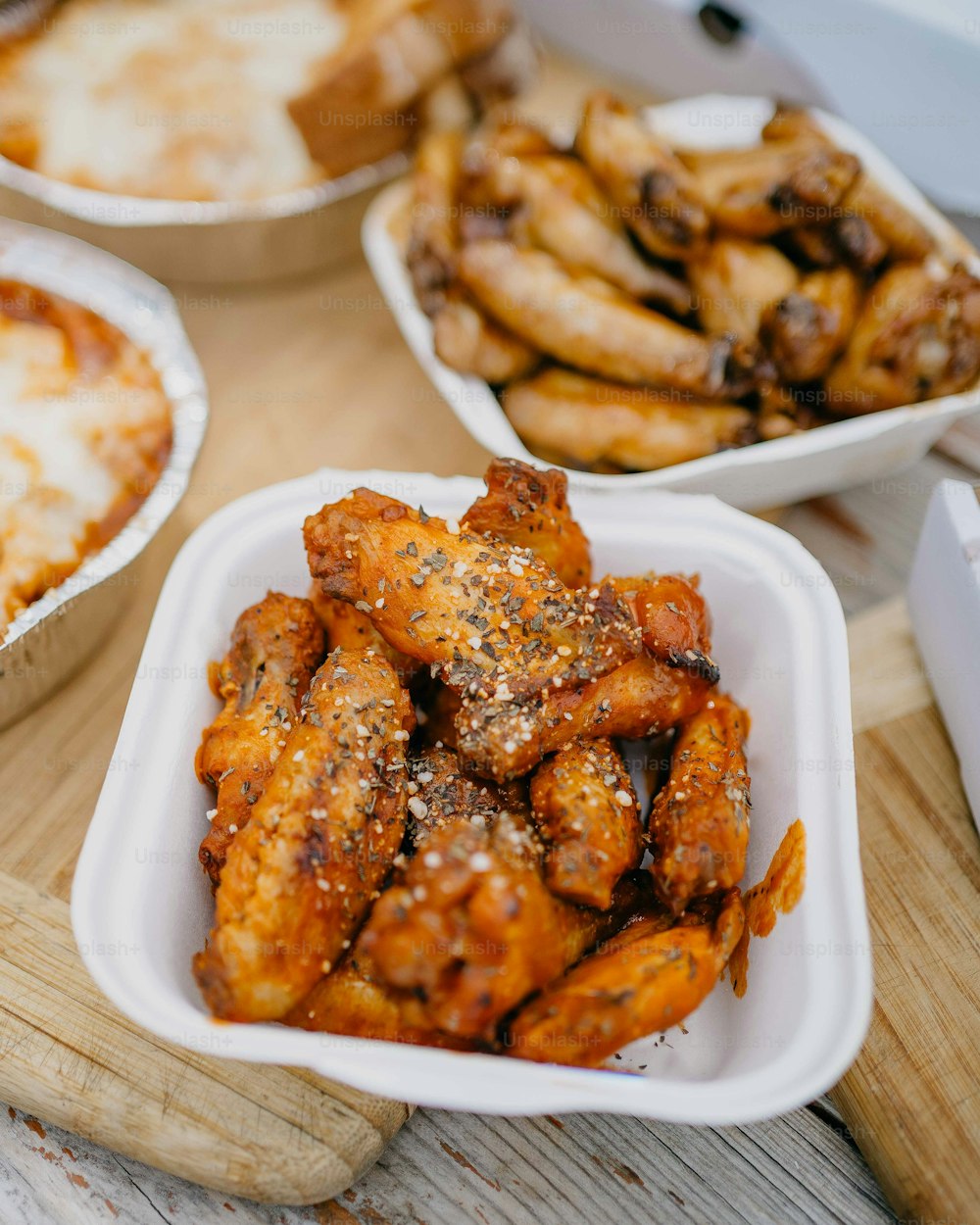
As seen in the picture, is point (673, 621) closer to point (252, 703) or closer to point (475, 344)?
point (252, 703)

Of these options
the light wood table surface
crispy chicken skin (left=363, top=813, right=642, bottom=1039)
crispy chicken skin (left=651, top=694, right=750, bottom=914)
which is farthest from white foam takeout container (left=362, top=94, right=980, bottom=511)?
crispy chicken skin (left=363, top=813, right=642, bottom=1039)

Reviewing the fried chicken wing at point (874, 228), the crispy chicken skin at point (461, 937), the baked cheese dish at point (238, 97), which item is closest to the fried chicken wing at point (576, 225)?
the fried chicken wing at point (874, 228)

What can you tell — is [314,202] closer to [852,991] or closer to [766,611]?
[766,611]

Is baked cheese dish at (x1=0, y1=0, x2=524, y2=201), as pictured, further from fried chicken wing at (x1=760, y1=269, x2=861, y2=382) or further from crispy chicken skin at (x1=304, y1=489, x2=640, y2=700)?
crispy chicken skin at (x1=304, y1=489, x2=640, y2=700)

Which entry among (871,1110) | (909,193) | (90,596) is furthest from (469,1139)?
(909,193)

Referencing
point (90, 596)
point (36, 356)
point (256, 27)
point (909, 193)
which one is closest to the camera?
point (90, 596)

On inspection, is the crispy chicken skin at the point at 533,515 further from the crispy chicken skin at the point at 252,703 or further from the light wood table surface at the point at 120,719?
the light wood table surface at the point at 120,719

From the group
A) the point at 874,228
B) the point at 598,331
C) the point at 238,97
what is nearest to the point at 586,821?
the point at 598,331
